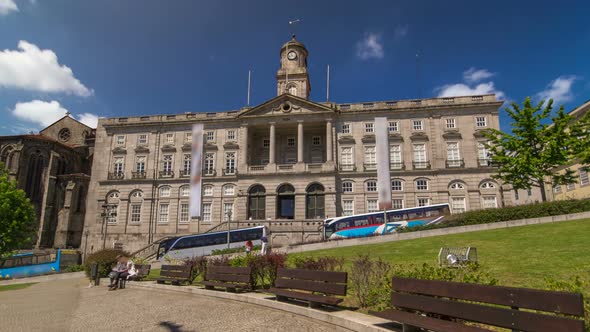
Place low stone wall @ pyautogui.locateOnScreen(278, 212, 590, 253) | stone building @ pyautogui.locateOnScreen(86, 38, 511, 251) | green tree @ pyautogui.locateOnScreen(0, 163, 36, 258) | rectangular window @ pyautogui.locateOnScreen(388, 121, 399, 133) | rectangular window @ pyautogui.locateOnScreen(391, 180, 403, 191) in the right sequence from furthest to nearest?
rectangular window @ pyautogui.locateOnScreen(388, 121, 399, 133) → rectangular window @ pyautogui.locateOnScreen(391, 180, 403, 191) → stone building @ pyautogui.locateOnScreen(86, 38, 511, 251) → green tree @ pyautogui.locateOnScreen(0, 163, 36, 258) → low stone wall @ pyautogui.locateOnScreen(278, 212, 590, 253)

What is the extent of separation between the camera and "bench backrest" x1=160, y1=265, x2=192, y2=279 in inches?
574

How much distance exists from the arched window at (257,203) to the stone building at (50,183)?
30485mm

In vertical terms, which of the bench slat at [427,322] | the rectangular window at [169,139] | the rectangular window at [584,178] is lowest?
the bench slat at [427,322]

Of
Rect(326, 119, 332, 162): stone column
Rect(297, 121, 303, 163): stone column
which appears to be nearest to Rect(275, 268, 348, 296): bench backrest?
Rect(297, 121, 303, 163): stone column

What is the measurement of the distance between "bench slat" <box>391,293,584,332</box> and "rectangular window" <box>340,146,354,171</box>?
3951cm

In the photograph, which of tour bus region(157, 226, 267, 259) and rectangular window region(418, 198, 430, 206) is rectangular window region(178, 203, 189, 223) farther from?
rectangular window region(418, 198, 430, 206)

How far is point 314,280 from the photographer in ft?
29.2

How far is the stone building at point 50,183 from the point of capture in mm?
55000

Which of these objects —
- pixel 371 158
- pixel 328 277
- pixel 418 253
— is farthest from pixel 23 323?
pixel 371 158

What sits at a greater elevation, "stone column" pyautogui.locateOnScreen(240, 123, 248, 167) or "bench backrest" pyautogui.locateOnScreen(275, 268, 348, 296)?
"stone column" pyautogui.locateOnScreen(240, 123, 248, 167)

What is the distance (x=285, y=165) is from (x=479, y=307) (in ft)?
133

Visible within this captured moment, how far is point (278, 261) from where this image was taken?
11773mm

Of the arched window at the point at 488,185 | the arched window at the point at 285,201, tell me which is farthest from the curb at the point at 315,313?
the arched window at the point at 488,185

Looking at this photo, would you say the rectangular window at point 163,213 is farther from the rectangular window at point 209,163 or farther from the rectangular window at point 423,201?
the rectangular window at point 423,201
